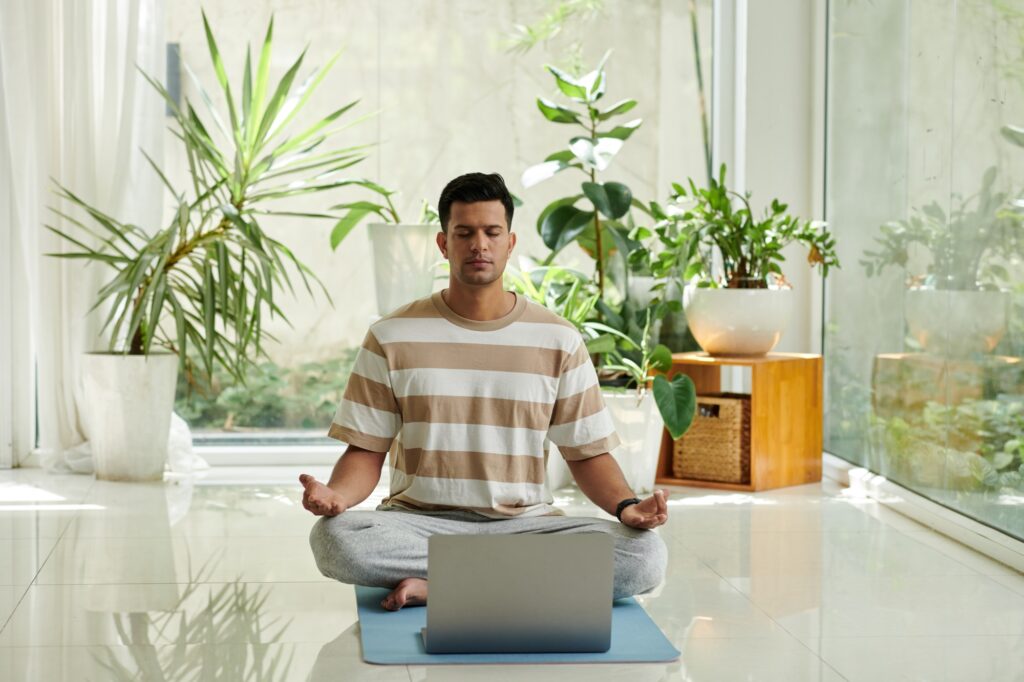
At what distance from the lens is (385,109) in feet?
16.5

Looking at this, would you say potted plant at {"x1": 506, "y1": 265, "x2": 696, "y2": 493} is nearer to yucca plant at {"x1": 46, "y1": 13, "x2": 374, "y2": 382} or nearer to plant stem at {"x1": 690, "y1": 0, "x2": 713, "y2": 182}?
yucca plant at {"x1": 46, "y1": 13, "x2": 374, "y2": 382}

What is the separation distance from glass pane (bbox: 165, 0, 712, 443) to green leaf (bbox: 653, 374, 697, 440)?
3.48 feet

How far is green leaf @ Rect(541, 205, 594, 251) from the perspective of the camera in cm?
464

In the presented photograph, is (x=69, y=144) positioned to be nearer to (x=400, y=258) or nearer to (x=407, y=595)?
(x=400, y=258)

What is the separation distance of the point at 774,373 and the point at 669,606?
1.72 m

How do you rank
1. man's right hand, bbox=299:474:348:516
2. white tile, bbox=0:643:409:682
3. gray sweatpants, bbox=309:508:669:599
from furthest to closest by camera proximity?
gray sweatpants, bbox=309:508:669:599
man's right hand, bbox=299:474:348:516
white tile, bbox=0:643:409:682

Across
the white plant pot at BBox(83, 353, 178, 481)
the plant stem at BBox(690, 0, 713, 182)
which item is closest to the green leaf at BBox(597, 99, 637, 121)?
the plant stem at BBox(690, 0, 713, 182)

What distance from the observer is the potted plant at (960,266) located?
137 inches

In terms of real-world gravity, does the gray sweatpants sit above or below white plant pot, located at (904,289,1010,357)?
below

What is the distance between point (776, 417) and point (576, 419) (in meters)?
1.83

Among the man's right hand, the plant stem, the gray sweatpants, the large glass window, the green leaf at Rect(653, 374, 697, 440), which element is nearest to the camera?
the man's right hand

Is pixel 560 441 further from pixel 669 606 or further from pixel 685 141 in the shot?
pixel 685 141

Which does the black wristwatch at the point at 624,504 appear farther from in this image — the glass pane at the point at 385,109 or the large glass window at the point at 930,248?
the glass pane at the point at 385,109

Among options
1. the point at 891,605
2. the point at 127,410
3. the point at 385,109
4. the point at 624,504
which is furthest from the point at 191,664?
the point at 385,109
